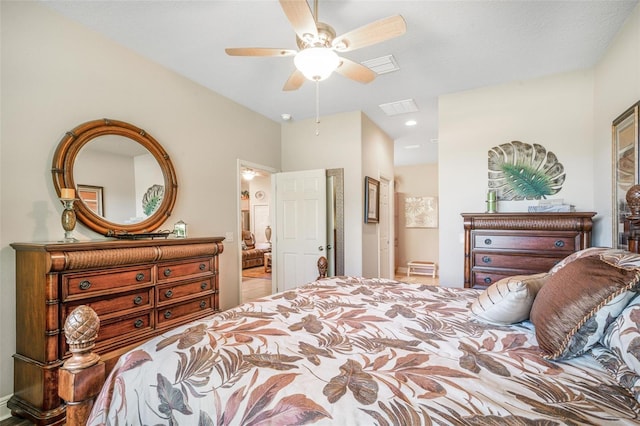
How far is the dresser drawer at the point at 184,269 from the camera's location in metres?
2.36

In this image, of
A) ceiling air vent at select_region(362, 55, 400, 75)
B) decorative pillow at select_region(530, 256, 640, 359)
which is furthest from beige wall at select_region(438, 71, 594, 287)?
decorative pillow at select_region(530, 256, 640, 359)

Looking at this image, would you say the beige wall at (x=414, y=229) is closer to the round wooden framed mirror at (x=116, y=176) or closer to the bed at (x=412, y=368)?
the round wooden framed mirror at (x=116, y=176)

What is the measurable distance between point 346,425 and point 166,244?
213 cm

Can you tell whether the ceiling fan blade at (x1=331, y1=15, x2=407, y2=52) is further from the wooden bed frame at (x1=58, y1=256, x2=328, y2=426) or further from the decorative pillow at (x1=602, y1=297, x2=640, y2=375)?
the wooden bed frame at (x1=58, y1=256, x2=328, y2=426)

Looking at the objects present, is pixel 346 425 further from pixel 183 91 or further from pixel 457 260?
pixel 183 91

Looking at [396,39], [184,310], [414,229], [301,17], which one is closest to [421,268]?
[414,229]

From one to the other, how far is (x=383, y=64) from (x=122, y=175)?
266 centimetres

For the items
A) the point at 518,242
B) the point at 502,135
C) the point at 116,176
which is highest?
the point at 502,135

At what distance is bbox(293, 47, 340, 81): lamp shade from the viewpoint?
6.00ft

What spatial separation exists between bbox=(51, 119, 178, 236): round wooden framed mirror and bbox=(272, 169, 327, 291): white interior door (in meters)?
1.67

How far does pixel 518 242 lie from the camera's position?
2.65 metres

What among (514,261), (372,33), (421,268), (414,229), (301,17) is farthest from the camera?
(414,229)

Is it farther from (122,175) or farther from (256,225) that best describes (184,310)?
(256,225)

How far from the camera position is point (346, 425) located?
699 millimetres
